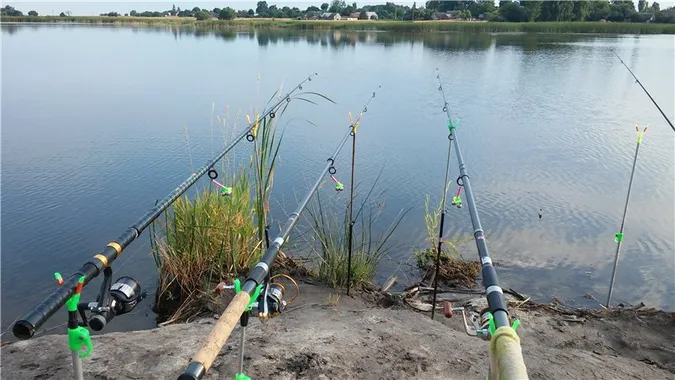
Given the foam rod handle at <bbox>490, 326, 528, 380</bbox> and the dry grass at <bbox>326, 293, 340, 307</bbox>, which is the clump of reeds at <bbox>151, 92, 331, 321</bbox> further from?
the foam rod handle at <bbox>490, 326, 528, 380</bbox>

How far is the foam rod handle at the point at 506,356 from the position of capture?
1.02 m

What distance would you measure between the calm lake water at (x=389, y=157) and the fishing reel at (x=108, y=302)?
1.97 meters

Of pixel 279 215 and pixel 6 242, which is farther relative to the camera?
pixel 279 215

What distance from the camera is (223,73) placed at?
531 inches

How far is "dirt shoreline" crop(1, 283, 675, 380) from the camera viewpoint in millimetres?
2266

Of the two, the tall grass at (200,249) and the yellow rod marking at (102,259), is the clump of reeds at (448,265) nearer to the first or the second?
the tall grass at (200,249)

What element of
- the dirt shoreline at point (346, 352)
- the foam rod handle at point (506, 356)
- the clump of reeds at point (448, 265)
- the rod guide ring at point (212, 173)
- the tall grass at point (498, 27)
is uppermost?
the tall grass at point (498, 27)

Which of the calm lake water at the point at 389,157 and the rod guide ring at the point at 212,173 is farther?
the calm lake water at the point at 389,157

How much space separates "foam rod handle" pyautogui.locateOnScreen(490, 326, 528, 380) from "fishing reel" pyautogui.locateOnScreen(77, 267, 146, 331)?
1150 millimetres

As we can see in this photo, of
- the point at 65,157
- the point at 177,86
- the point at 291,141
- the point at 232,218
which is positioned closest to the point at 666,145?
the point at 291,141

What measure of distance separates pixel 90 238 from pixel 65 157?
262 centimetres

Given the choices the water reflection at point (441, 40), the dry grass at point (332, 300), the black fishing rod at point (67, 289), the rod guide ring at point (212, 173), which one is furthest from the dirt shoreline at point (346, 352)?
the water reflection at point (441, 40)

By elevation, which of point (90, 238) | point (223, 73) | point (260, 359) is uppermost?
point (223, 73)

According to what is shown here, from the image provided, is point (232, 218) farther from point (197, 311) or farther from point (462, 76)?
point (462, 76)
